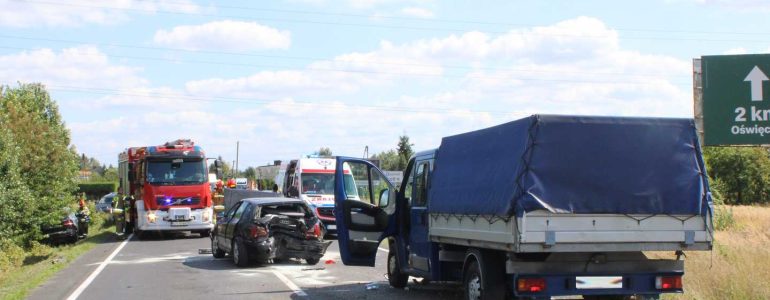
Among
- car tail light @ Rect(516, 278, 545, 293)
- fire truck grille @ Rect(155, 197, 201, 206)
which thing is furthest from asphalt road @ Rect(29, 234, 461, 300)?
fire truck grille @ Rect(155, 197, 201, 206)

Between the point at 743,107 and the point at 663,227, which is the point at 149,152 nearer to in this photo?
the point at 743,107

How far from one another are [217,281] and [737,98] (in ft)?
41.0

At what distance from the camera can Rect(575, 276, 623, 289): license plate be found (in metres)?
9.04

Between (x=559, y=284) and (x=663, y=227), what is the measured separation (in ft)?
4.24

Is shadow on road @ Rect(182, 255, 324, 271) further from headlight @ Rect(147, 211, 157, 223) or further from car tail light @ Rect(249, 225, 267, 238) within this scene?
headlight @ Rect(147, 211, 157, 223)

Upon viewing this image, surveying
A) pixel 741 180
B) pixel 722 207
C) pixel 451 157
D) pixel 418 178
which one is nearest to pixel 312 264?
pixel 418 178

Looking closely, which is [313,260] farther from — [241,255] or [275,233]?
[241,255]

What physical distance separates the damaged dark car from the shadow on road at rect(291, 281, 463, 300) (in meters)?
3.45

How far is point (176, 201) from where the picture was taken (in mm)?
26438

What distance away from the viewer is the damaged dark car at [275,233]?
1681 centimetres

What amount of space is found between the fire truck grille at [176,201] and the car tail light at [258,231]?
10344 mm

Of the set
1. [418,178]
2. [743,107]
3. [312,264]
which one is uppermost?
[743,107]

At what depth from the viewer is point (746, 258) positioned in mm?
13148

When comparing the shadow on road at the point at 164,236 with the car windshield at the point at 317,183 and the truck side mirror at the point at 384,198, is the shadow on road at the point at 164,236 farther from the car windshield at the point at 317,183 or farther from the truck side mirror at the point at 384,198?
the truck side mirror at the point at 384,198
